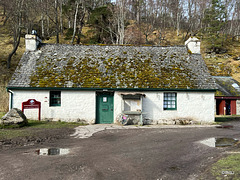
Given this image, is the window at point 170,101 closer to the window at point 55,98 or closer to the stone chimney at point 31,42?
the window at point 55,98

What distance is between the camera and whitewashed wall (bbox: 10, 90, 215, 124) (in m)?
14.8

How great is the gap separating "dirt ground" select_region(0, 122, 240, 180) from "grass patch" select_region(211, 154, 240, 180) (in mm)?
249

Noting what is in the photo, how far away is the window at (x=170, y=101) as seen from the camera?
15.5 metres

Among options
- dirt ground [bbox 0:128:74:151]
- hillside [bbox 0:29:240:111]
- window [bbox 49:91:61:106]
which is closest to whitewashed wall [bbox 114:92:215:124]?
window [bbox 49:91:61:106]

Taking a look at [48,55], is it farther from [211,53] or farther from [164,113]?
[211,53]

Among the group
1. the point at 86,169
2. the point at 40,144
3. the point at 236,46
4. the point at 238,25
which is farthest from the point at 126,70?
the point at 238,25

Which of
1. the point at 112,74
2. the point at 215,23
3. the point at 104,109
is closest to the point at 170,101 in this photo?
the point at 112,74

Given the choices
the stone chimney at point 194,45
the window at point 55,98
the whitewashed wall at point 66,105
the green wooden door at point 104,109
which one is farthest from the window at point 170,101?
the window at point 55,98

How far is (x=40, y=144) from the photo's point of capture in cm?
867

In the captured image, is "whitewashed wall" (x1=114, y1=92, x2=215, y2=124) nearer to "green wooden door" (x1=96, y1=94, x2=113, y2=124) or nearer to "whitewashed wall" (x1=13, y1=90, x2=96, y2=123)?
"green wooden door" (x1=96, y1=94, x2=113, y2=124)

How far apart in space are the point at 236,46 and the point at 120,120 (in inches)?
1751

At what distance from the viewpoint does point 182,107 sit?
15242mm

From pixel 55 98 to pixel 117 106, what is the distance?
4.65 m

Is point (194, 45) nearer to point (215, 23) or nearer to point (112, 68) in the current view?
point (112, 68)
